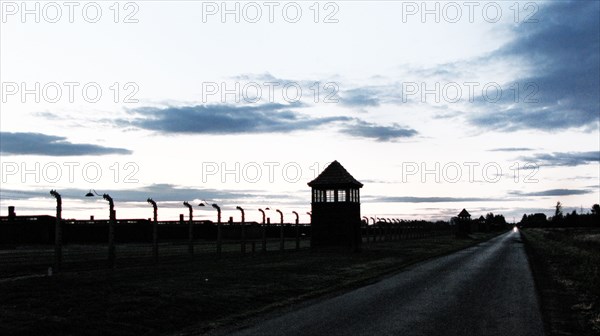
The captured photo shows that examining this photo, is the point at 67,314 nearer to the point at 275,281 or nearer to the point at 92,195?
the point at 275,281

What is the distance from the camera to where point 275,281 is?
2017 centimetres

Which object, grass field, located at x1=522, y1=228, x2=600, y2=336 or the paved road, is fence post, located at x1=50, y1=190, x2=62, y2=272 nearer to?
the paved road

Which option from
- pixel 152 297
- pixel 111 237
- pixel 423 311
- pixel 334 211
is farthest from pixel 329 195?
pixel 423 311

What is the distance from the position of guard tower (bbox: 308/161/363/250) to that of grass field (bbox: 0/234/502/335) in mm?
17746

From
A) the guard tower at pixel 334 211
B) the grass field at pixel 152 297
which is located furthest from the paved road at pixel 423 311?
the guard tower at pixel 334 211

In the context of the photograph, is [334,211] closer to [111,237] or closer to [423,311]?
[111,237]

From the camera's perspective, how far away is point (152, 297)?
15.1 m

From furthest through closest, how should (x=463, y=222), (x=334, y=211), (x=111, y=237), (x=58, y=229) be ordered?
(x=463, y=222) < (x=334, y=211) < (x=111, y=237) < (x=58, y=229)

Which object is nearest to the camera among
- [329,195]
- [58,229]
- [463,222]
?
Result: [58,229]

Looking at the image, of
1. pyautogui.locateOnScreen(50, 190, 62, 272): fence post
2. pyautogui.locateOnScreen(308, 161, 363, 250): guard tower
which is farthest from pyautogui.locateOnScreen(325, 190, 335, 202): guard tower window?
pyautogui.locateOnScreen(50, 190, 62, 272): fence post

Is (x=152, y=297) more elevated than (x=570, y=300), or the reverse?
(x=152, y=297)

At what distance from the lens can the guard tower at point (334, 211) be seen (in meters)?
41.8

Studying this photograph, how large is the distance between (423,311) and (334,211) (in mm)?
28192

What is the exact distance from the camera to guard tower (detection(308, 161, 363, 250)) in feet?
137
